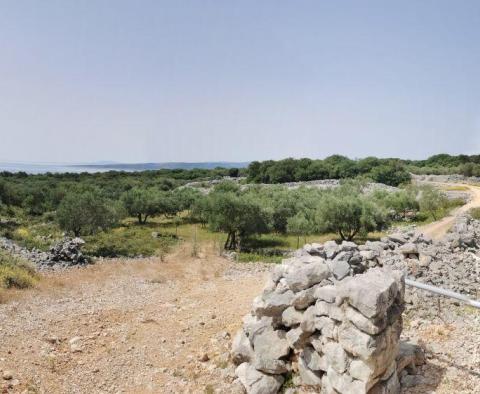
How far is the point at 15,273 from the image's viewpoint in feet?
57.7

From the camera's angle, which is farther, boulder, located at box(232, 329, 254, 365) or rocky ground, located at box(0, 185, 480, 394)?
boulder, located at box(232, 329, 254, 365)

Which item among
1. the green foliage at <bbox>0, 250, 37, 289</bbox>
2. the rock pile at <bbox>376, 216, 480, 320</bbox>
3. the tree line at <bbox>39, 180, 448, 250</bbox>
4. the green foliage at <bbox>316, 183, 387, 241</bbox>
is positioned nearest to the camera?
the rock pile at <bbox>376, 216, 480, 320</bbox>

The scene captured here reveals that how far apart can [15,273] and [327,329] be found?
49.2ft

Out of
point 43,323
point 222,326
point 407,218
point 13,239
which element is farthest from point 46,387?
point 407,218

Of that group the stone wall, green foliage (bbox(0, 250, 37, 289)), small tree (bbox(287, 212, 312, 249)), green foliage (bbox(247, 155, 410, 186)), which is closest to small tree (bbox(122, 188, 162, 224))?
small tree (bbox(287, 212, 312, 249))

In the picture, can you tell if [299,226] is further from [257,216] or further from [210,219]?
[210,219]

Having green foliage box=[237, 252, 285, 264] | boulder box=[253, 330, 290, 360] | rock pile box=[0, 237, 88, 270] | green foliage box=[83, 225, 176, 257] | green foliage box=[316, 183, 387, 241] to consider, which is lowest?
A: green foliage box=[83, 225, 176, 257]

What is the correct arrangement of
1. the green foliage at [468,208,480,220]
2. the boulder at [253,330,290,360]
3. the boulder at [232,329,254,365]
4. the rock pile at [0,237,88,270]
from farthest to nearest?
the green foliage at [468,208,480,220] → the rock pile at [0,237,88,270] → the boulder at [232,329,254,365] → the boulder at [253,330,290,360]

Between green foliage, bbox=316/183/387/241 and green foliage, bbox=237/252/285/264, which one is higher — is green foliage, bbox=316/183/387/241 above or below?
above

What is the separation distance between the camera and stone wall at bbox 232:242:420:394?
24.8 ft

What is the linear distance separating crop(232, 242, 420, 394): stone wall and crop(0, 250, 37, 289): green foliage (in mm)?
11190

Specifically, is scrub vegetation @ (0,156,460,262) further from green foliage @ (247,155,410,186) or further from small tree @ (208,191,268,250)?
green foliage @ (247,155,410,186)

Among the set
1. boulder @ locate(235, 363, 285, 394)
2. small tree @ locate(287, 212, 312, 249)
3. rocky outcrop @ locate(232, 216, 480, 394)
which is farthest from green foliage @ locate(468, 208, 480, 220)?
boulder @ locate(235, 363, 285, 394)

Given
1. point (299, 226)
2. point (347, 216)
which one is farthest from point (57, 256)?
point (347, 216)
